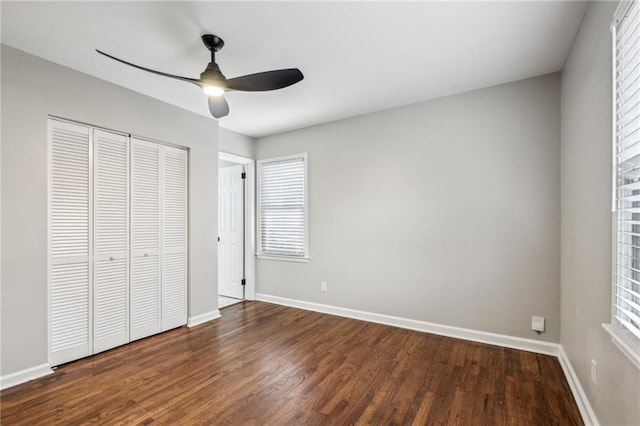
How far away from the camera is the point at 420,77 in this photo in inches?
109

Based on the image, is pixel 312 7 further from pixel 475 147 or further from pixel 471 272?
pixel 471 272

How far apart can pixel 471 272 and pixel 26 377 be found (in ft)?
13.0

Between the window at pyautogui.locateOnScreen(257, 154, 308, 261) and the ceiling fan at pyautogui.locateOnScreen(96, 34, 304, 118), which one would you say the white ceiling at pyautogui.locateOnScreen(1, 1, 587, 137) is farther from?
the window at pyautogui.locateOnScreen(257, 154, 308, 261)

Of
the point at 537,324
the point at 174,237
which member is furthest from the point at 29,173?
the point at 537,324

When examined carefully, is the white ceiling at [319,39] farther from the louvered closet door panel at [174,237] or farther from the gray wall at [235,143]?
the gray wall at [235,143]

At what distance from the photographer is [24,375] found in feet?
7.48

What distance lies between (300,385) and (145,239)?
7.24 feet

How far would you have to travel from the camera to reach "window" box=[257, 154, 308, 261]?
4.25 m

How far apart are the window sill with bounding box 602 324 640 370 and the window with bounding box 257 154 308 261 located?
10.5 ft

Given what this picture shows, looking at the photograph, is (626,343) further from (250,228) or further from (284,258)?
(250,228)

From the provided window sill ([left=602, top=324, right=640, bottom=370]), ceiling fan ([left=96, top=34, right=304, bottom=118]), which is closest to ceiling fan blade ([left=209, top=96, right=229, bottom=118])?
ceiling fan ([left=96, top=34, right=304, bottom=118])

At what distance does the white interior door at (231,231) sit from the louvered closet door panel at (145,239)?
60.6 inches

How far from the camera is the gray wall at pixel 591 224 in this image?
1469 mm

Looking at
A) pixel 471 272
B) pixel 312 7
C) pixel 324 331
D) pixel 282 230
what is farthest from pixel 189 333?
pixel 312 7
